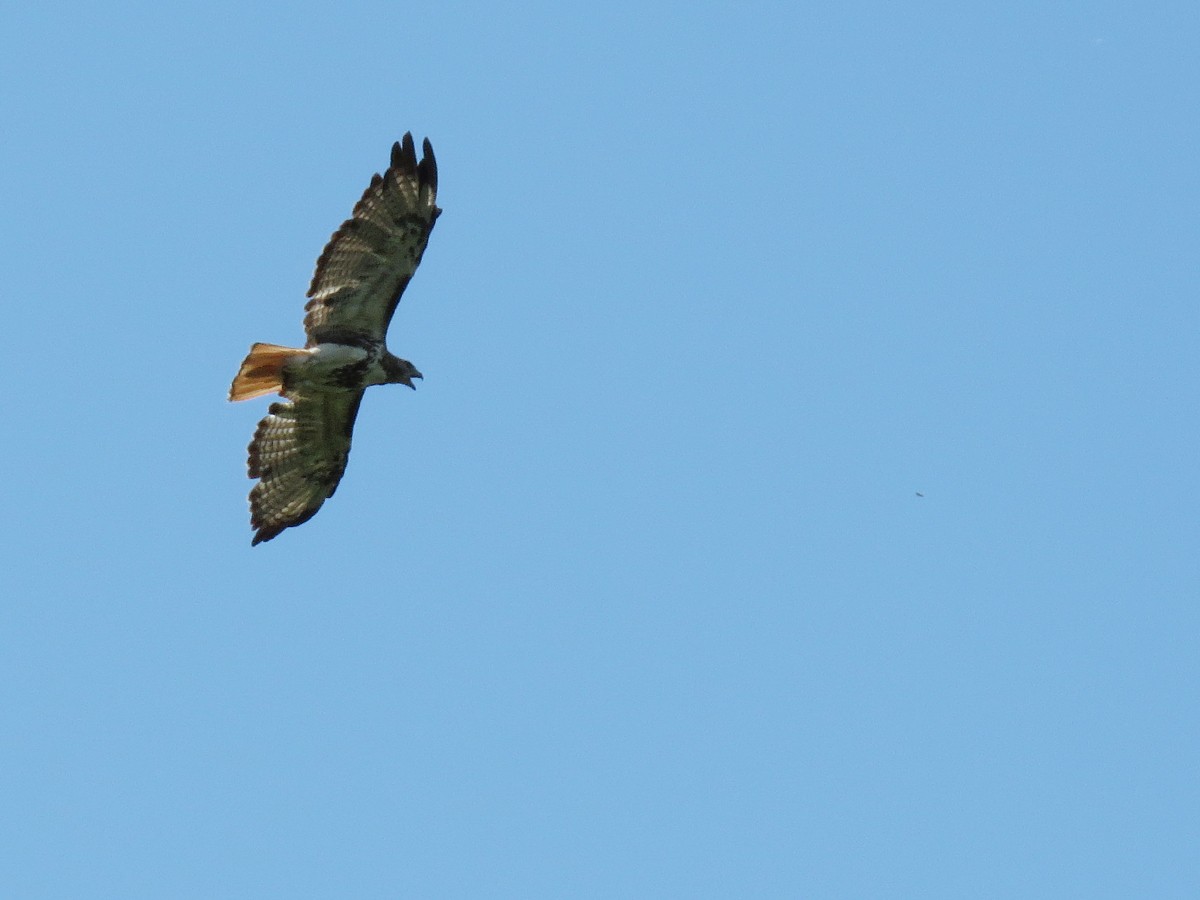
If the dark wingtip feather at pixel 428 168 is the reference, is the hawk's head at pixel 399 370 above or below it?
below

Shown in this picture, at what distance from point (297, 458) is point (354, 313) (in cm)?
186

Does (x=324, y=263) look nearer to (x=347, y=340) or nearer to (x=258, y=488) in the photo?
(x=347, y=340)

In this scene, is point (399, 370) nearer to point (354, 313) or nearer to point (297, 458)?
point (354, 313)

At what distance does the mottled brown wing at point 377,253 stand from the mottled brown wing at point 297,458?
94 centimetres

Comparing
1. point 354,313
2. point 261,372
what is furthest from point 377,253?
point 261,372

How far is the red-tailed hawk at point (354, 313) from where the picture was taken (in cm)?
1478

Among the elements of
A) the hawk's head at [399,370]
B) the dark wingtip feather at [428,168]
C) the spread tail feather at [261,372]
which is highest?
the dark wingtip feather at [428,168]

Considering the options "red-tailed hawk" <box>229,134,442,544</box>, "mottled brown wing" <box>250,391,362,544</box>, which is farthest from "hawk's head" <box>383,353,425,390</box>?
"mottled brown wing" <box>250,391,362,544</box>

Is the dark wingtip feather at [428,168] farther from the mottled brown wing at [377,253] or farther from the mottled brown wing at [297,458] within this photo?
the mottled brown wing at [297,458]

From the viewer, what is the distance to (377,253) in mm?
15000

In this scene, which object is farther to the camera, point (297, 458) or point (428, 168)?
point (297, 458)

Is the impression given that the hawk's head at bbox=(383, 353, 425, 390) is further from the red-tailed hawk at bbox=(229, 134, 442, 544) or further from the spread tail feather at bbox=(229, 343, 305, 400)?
the spread tail feather at bbox=(229, 343, 305, 400)

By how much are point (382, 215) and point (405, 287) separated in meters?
0.72

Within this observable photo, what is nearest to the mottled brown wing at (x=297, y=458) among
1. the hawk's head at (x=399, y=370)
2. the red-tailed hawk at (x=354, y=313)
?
the red-tailed hawk at (x=354, y=313)
